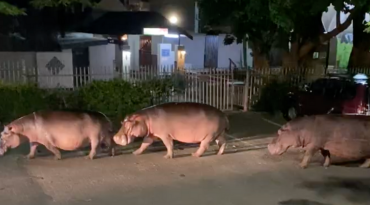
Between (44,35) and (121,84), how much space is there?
6983 millimetres

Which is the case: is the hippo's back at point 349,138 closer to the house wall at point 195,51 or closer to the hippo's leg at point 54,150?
the hippo's leg at point 54,150

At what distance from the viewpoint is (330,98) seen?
12.6 meters

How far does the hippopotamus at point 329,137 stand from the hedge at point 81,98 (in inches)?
200

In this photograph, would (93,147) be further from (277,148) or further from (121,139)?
(277,148)

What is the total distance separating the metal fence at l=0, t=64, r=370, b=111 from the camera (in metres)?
13.4

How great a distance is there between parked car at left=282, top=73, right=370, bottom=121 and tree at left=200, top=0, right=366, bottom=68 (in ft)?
6.33

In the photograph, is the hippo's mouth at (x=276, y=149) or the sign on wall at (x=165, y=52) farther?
the sign on wall at (x=165, y=52)

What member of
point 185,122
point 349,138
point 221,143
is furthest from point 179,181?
point 349,138

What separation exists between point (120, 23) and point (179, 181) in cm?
1358

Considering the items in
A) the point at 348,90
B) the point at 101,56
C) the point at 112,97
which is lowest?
the point at 112,97

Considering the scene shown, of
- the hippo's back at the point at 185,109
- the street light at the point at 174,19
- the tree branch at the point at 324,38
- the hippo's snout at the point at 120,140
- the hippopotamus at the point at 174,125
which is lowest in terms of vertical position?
the hippo's snout at the point at 120,140

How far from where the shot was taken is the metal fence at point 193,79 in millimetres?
13445

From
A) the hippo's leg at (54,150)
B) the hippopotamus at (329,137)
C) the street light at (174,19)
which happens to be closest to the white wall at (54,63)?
the hippo's leg at (54,150)

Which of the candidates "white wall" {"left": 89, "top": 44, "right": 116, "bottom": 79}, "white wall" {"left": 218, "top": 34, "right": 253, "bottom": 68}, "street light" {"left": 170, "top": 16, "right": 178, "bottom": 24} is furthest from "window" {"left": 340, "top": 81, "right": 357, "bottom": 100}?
"white wall" {"left": 218, "top": 34, "right": 253, "bottom": 68}
